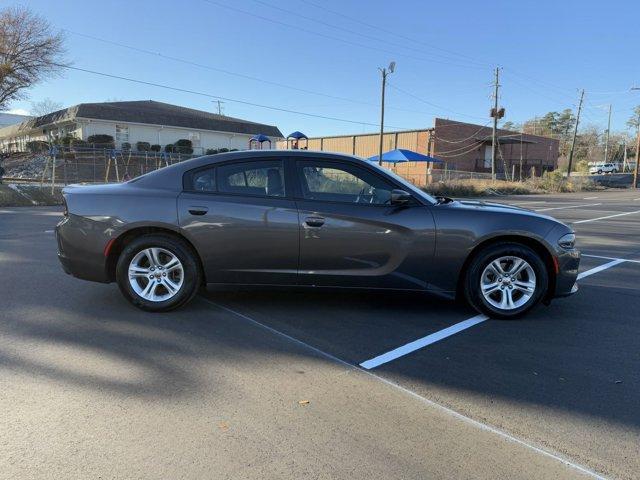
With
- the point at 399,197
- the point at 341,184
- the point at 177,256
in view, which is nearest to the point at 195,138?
the point at 177,256

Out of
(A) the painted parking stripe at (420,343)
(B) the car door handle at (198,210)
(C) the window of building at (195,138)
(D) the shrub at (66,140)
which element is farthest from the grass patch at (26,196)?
(C) the window of building at (195,138)

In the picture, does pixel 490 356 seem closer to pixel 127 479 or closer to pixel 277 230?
pixel 277 230

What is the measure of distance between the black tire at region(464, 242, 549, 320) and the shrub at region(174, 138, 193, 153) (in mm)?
40060

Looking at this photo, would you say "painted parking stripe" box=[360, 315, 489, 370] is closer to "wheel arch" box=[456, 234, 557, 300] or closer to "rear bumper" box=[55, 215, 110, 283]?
"wheel arch" box=[456, 234, 557, 300]

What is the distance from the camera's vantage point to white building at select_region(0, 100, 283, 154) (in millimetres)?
39625

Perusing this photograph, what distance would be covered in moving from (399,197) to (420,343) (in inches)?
53.1

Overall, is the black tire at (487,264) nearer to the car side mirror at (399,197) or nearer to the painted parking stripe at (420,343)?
Result: the painted parking stripe at (420,343)

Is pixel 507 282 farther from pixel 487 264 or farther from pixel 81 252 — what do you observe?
pixel 81 252

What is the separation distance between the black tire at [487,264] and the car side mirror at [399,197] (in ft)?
2.92

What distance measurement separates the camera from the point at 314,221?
470 cm

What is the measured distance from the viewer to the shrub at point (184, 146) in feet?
138

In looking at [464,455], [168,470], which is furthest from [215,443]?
[464,455]

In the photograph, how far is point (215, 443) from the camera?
8.98 ft

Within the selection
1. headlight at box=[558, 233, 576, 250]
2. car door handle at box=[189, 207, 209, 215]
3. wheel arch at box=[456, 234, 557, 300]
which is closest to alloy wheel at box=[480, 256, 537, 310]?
wheel arch at box=[456, 234, 557, 300]
